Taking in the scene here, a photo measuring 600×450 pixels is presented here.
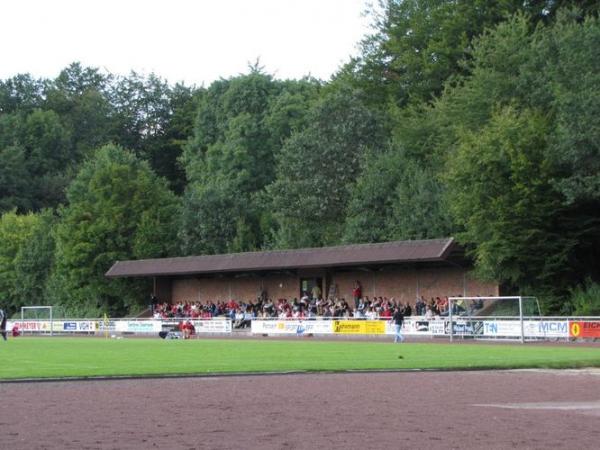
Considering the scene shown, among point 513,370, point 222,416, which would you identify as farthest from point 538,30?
point 222,416

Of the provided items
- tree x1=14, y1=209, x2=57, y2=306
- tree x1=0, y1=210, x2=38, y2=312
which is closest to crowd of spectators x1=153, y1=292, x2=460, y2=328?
tree x1=14, y1=209, x2=57, y2=306

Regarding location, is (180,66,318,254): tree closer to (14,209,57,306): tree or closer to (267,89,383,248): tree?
(267,89,383,248): tree

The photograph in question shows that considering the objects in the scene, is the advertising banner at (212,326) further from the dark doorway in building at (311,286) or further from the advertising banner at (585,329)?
the advertising banner at (585,329)

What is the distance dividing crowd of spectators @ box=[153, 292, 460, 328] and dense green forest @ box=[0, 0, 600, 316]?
164 inches

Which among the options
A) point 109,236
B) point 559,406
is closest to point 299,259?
point 109,236

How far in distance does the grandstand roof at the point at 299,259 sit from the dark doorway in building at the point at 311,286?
1.74 m

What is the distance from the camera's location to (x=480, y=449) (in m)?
12.0

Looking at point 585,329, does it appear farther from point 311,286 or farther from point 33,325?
point 33,325

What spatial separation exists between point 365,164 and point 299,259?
37.0 feet

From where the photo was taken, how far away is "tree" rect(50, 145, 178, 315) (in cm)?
8031

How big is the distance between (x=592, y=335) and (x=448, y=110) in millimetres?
27386

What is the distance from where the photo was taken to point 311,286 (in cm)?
6494

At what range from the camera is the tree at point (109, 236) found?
8031cm

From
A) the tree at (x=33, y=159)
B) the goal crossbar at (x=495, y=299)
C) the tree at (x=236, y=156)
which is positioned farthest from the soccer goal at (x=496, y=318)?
the tree at (x=33, y=159)
